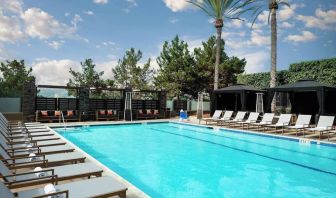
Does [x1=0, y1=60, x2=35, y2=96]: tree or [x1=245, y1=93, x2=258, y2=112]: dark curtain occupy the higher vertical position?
[x1=0, y1=60, x2=35, y2=96]: tree

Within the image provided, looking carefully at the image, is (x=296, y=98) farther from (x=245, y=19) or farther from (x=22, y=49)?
(x=22, y=49)

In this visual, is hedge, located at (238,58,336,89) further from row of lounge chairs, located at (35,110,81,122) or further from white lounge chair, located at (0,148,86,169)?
white lounge chair, located at (0,148,86,169)

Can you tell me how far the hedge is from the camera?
725 inches

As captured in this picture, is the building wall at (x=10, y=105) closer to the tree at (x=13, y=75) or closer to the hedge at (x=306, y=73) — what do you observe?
the tree at (x=13, y=75)

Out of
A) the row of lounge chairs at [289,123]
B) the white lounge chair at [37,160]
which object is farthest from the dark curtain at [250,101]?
the white lounge chair at [37,160]

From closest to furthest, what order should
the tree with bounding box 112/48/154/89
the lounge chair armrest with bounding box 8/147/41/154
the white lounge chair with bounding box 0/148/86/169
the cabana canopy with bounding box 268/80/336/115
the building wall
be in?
the white lounge chair with bounding box 0/148/86/169
the lounge chair armrest with bounding box 8/147/41/154
the cabana canopy with bounding box 268/80/336/115
the building wall
the tree with bounding box 112/48/154/89

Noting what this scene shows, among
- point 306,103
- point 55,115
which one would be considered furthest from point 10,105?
point 306,103

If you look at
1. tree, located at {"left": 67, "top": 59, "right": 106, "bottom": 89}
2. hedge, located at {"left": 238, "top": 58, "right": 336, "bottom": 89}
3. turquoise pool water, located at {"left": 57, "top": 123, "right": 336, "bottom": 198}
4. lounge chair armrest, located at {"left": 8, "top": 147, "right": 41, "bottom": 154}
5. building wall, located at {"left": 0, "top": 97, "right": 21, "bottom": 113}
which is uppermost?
tree, located at {"left": 67, "top": 59, "right": 106, "bottom": 89}

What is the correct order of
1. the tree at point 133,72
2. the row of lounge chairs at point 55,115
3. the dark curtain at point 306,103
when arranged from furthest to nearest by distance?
the tree at point 133,72 → the dark curtain at point 306,103 → the row of lounge chairs at point 55,115

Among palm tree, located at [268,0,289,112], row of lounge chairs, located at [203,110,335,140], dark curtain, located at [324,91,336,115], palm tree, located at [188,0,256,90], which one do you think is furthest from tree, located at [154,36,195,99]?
dark curtain, located at [324,91,336,115]

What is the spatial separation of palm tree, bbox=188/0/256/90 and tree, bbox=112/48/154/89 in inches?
622

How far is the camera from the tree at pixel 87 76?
120 ft

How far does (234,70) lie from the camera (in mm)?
28578

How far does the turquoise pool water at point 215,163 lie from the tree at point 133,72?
75.9ft
